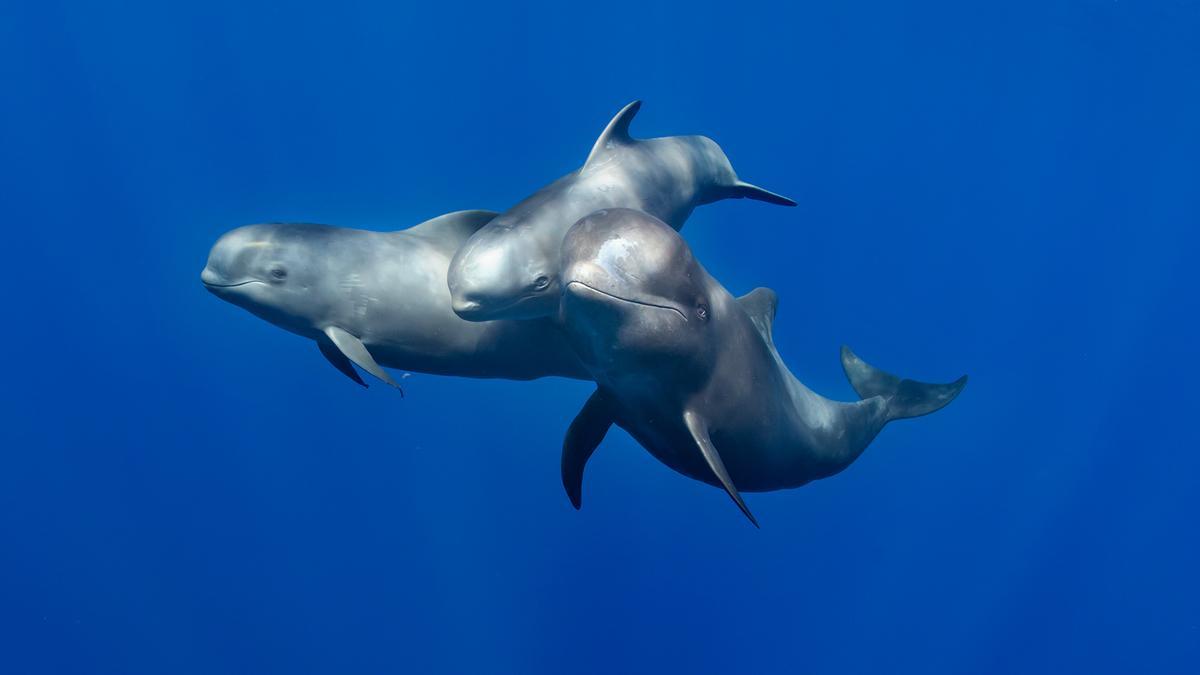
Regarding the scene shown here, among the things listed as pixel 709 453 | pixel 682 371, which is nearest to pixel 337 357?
pixel 682 371

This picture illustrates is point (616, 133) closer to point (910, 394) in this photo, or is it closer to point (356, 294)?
point (356, 294)

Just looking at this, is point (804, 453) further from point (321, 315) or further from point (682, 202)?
point (321, 315)

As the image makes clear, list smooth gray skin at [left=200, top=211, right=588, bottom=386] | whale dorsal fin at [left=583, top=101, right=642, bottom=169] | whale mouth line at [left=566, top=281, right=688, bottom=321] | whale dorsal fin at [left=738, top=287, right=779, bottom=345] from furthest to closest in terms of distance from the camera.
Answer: whale dorsal fin at [left=583, top=101, right=642, bottom=169], whale dorsal fin at [left=738, top=287, right=779, bottom=345], smooth gray skin at [left=200, top=211, right=588, bottom=386], whale mouth line at [left=566, top=281, right=688, bottom=321]

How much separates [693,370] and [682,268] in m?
0.71

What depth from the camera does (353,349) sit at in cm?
614

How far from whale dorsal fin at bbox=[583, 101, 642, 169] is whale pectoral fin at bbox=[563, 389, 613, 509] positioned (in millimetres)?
2417

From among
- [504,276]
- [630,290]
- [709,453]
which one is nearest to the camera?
[630,290]

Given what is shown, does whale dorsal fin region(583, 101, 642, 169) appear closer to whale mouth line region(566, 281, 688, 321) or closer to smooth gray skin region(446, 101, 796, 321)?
smooth gray skin region(446, 101, 796, 321)

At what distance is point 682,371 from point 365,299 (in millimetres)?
2975

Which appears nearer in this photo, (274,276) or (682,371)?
(682,371)

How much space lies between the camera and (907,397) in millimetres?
7996

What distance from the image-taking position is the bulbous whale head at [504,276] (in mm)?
5105

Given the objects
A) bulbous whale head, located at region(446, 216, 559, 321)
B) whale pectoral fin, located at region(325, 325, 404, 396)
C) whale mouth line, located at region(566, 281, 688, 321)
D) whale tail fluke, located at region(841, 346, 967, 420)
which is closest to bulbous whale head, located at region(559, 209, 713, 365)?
whale mouth line, located at region(566, 281, 688, 321)

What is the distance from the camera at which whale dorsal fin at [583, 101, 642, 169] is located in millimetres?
6980
